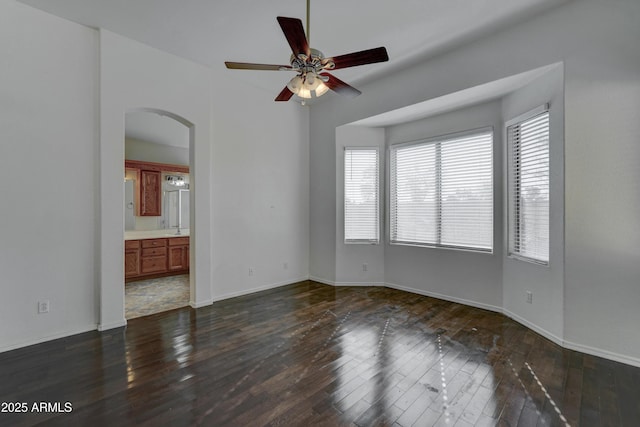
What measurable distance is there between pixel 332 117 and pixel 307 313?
337 cm

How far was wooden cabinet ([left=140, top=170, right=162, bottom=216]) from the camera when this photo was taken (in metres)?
6.41

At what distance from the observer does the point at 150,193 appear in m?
6.52

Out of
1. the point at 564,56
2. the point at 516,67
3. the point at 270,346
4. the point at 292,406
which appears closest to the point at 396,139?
the point at 516,67

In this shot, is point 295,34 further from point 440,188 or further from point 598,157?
point 440,188

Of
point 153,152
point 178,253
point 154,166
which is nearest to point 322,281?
point 178,253

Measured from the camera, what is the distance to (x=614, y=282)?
268 cm

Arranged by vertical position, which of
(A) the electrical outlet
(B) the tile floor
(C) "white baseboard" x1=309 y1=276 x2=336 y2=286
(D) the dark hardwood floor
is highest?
(A) the electrical outlet

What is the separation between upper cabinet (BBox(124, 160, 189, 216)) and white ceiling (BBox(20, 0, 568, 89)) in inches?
134

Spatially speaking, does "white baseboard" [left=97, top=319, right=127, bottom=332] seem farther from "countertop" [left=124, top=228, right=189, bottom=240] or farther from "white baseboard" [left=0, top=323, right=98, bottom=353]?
"countertop" [left=124, top=228, right=189, bottom=240]

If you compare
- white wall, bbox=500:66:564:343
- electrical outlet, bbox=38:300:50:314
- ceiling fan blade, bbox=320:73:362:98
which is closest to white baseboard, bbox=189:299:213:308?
electrical outlet, bbox=38:300:50:314

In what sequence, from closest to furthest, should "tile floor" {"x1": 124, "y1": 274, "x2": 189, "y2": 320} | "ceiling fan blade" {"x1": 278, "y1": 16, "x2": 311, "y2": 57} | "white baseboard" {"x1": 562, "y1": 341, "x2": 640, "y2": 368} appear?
1. "ceiling fan blade" {"x1": 278, "y1": 16, "x2": 311, "y2": 57}
2. "white baseboard" {"x1": 562, "y1": 341, "x2": 640, "y2": 368}
3. "tile floor" {"x1": 124, "y1": 274, "x2": 189, "y2": 320}

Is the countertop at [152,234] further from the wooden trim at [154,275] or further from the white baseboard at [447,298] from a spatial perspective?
the white baseboard at [447,298]

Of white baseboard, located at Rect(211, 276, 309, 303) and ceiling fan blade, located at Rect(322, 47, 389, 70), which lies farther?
white baseboard, located at Rect(211, 276, 309, 303)

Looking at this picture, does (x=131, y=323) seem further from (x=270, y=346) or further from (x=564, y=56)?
(x=564, y=56)
